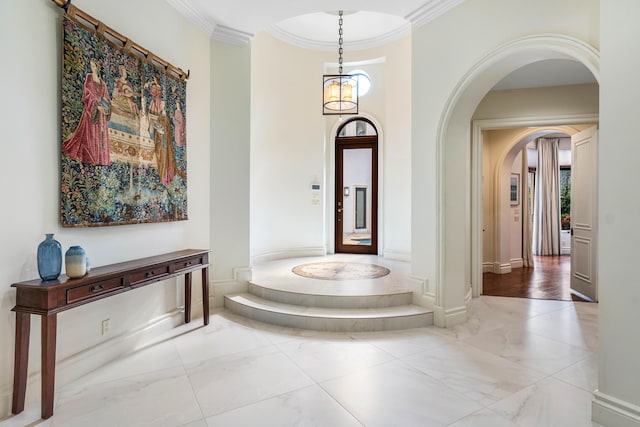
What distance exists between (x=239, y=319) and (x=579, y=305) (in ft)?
14.8

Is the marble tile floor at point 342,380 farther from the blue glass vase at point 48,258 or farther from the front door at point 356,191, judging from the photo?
the front door at point 356,191

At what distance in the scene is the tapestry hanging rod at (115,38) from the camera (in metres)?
2.44

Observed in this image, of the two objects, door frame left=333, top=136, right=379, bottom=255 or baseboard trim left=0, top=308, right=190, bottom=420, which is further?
door frame left=333, top=136, right=379, bottom=255

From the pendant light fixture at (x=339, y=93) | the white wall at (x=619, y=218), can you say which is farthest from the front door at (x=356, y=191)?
the white wall at (x=619, y=218)

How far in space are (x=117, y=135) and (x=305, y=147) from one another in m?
4.18

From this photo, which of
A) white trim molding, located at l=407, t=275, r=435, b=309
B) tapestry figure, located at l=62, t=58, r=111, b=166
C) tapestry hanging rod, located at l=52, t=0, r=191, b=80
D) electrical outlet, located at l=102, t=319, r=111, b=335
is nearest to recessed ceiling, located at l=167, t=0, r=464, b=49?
tapestry hanging rod, located at l=52, t=0, r=191, b=80

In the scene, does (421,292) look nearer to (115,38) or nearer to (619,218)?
(619,218)

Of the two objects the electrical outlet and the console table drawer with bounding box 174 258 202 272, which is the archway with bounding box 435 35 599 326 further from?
the electrical outlet

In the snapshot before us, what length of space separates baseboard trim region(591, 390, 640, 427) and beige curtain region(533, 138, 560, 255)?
330 inches

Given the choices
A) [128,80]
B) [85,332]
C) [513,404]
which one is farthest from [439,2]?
[85,332]

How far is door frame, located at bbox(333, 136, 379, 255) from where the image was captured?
700cm

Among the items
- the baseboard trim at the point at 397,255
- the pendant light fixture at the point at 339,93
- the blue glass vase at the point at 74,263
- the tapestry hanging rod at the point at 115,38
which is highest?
the pendant light fixture at the point at 339,93

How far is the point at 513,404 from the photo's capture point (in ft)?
7.64

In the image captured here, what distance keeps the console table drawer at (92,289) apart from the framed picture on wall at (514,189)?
6939 millimetres
